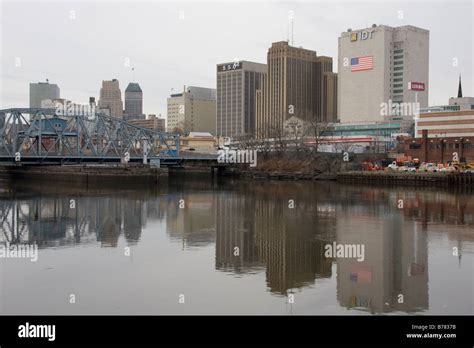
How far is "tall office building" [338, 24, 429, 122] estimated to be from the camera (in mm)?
159625

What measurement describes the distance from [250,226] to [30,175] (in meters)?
75.7

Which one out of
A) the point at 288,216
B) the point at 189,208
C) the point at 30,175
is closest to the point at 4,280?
the point at 288,216

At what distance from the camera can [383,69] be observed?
160125mm

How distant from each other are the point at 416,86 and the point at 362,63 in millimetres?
16824

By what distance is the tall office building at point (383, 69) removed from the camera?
524ft

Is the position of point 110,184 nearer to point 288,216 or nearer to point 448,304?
point 288,216

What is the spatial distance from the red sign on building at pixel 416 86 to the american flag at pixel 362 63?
12253 mm

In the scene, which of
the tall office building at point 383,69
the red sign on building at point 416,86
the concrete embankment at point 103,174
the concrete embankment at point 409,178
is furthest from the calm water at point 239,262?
the tall office building at point 383,69

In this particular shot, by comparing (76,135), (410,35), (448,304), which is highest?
(410,35)

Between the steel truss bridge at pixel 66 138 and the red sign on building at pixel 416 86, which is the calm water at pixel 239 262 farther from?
the red sign on building at pixel 416 86

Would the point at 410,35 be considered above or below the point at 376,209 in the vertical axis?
above

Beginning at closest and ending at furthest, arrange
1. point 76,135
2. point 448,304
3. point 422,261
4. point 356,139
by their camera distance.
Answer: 1. point 448,304
2. point 422,261
3. point 76,135
4. point 356,139

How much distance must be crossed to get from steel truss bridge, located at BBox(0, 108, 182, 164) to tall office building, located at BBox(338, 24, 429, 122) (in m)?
81.5

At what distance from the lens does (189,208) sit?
4812 cm
